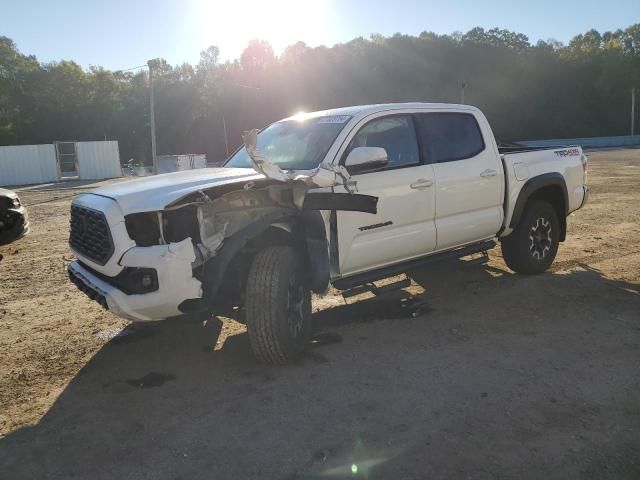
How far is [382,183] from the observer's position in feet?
15.3

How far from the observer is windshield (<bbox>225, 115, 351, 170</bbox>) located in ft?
15.1

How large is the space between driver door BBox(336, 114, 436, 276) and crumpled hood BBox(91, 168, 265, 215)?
0.90m

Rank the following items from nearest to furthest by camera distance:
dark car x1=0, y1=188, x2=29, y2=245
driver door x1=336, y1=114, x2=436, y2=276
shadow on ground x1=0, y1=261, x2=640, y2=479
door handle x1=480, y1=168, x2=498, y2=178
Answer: shadow on ground x1=0, y1=261, x2=640, y2=479 → driver door x1=336, y1=114, x2=436, y2=276 → door handle x1=480, y1=168, x2=498, y2=178 → dark car x1=0, y1=188, x2=29, y2=245

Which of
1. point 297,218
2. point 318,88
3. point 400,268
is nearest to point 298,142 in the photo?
point 297,218

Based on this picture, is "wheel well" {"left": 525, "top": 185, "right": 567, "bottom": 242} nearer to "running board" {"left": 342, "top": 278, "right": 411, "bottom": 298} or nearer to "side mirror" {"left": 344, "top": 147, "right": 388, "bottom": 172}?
"running board" {"left": 342, "top": 278, "right": 411, "bottom": 298}

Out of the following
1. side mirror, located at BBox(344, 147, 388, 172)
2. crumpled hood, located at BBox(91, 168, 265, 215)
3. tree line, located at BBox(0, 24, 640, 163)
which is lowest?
crumpled hood, located at BBox(91, 168, 265, 215)

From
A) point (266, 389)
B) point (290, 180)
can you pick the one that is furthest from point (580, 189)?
point (266, 389)

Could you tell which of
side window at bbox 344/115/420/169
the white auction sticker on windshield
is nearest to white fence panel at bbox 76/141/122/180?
the white auction sticker on windshield

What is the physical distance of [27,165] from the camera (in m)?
31.0

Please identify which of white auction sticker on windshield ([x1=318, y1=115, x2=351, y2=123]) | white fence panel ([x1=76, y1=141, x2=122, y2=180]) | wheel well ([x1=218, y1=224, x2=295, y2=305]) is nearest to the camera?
wheel well ([x1=218, y1=224, x2=295, y2=305])

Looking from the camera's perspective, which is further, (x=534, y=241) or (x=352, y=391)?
(x=534, y=241)

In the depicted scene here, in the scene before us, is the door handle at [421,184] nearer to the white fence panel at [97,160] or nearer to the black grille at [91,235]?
the black grille at [91,235]

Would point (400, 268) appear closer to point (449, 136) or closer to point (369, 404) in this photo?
point (449, 136)

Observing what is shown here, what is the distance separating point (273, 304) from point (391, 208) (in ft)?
4.80
